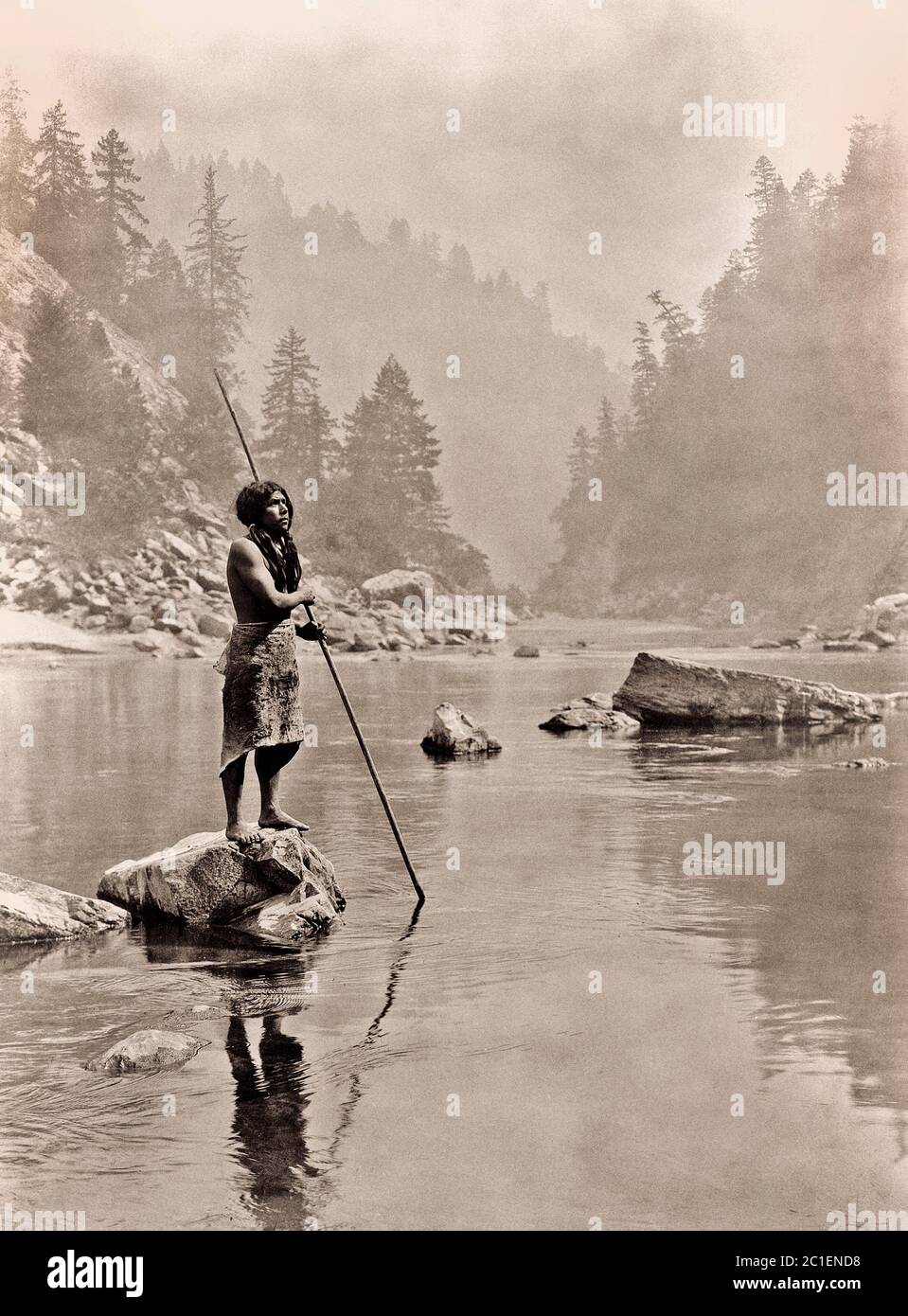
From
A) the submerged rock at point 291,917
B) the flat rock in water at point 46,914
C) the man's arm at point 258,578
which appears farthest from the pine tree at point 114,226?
the submerged rock at point 291,917

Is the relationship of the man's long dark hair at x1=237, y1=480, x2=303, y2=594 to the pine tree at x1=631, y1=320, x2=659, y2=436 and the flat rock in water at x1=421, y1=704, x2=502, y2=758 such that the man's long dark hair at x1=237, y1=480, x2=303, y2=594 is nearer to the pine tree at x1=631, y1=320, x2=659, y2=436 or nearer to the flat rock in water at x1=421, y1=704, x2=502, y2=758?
the flat rock in water at x1=421, y1=704, x2=502, y2=758

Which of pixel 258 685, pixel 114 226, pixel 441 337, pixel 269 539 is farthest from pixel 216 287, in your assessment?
pixel 258 685

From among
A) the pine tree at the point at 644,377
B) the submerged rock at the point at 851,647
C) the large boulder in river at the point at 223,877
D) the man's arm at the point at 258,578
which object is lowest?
the large boulder in river at the point at 223,877

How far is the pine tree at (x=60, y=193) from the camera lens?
167ft

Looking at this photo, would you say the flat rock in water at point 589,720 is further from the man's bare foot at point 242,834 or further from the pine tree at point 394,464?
the pine tree at point 394,464

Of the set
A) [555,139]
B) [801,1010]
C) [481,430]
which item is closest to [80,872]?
[801,1010]

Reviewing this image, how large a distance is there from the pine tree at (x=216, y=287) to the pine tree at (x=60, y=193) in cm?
604

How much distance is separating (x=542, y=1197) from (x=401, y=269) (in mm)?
88260

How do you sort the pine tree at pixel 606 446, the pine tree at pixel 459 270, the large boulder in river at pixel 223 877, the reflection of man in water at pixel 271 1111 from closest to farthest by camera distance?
the reflection of man in water at pixel 271 1111 < the large boulder in river at pixel 223 877 < the pine tree at pixel 606 446 < the pine tree at pixel 459 270

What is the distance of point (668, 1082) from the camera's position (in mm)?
6117

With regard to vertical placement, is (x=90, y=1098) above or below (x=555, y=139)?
below

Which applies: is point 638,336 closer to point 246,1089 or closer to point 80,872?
point 80,872

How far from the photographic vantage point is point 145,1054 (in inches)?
247

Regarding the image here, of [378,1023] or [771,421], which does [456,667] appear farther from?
[771,421]
